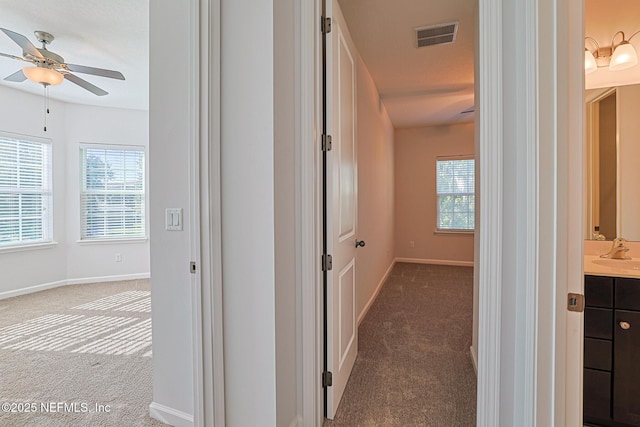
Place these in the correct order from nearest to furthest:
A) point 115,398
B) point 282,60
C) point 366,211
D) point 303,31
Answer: point 282,60 → point 303,31 → point 115,398 → point 366,211

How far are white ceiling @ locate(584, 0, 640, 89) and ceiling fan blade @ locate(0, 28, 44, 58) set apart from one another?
12.5 ft

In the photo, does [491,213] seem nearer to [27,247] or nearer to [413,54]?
[413,54]

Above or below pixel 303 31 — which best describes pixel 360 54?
above

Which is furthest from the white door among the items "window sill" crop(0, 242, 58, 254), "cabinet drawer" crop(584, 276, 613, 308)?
"window sill" crop(0, 242, 58, 254)

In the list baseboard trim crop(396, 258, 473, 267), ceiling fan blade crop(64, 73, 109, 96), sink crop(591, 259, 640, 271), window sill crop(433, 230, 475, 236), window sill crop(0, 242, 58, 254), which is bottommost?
baseboard trim crop(396, 258, 473, 267)

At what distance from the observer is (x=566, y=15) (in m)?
0.96

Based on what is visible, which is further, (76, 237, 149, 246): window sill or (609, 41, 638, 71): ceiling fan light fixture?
(76, 237, 149, 246): window sill

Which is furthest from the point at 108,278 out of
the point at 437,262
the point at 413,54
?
the point at 437,262

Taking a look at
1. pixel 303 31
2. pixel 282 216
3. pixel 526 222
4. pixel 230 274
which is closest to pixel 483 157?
pixel 526 222

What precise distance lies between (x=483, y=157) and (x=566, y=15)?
523mm

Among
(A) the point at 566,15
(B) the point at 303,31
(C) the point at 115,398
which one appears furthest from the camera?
(C) the point at 115,398

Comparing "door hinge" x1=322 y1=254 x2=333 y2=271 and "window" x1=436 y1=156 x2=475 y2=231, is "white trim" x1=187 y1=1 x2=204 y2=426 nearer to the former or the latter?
"door hinge" x1=322 y1=254 x2=333 y2=271

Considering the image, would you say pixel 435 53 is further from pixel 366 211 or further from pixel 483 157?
pixel 483 157

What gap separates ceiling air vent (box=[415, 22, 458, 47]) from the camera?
2.49 m
